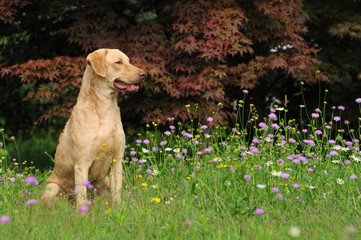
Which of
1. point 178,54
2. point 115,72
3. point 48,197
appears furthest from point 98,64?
point 178,54

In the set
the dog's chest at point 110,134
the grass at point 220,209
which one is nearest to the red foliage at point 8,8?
the grass at point 220,209

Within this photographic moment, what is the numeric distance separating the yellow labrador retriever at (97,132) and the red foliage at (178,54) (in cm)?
168

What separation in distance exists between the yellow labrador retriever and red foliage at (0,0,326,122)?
66.2 inches

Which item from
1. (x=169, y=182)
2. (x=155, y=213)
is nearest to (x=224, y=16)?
(x=169, y=182)

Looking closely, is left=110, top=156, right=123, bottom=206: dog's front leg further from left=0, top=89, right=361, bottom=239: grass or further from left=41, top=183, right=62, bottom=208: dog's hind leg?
left=41, top=183, right=62, bottom=208: dog's hind leg

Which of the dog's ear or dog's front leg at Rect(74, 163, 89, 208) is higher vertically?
the dog's ear

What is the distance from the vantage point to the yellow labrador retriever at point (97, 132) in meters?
4.31

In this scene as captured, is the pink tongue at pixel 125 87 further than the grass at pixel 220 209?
Yes

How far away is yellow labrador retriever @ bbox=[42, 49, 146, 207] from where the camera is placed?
431cm

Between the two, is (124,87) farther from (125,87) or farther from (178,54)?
(178,54)

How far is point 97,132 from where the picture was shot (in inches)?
170

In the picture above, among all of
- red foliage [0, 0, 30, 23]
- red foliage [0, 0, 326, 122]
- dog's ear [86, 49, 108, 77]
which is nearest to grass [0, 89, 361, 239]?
dog's ear [86, 49, 108, 77]

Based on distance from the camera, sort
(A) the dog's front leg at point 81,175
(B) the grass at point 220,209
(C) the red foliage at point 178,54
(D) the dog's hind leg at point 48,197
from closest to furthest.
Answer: (B) the grass at point 220,209 < (A) the dog's front leg at point 81,175 < (D) the dog's hind leg at point 48,197 < (C) the red foliage at point 178,54

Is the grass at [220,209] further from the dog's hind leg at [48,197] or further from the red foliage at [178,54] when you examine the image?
the red foliage at [178,54]
